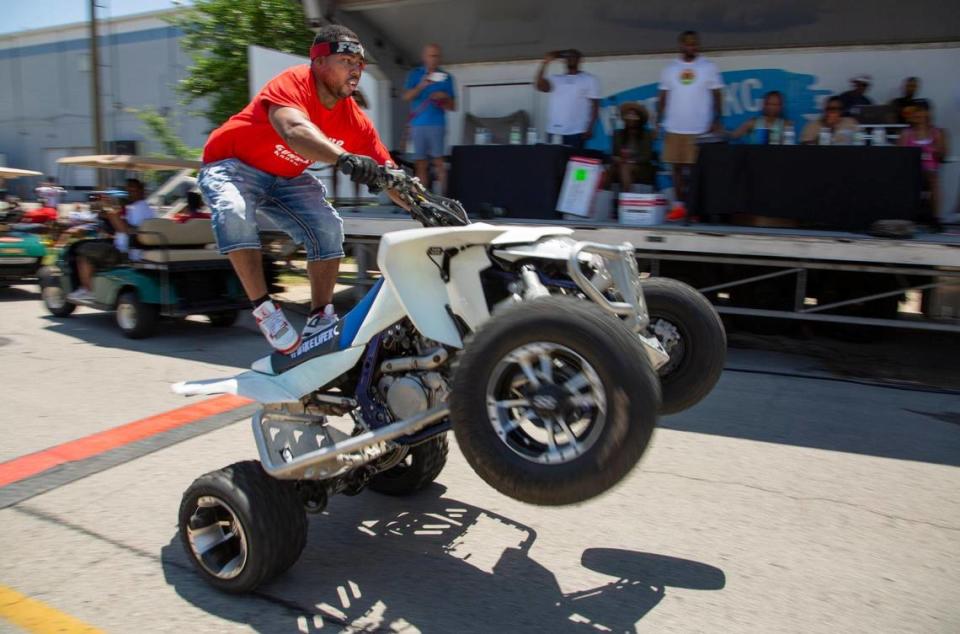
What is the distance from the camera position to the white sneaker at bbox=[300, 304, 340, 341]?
3.28 m

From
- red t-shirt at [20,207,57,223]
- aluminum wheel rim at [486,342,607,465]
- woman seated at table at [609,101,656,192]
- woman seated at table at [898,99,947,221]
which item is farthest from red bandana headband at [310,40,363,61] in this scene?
red t-shirt at [20,207,57,223]

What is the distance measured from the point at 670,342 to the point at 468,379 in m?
1.10

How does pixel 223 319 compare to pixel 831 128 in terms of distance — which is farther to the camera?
pixel 223 319

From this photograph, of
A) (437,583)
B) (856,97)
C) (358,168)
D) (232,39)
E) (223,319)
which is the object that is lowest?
(437,583)

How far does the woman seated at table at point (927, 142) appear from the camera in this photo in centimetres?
776

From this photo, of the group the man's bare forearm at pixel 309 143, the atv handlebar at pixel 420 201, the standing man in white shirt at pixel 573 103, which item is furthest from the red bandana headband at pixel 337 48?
the standing man in white shirt at pixel 573 103

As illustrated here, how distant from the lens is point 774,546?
11.4 feet

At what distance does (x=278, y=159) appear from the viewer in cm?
341

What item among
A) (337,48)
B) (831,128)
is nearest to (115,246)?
(337,48)

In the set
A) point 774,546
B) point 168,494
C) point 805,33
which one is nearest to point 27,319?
point 168,494

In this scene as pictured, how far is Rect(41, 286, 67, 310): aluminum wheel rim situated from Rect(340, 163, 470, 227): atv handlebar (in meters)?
8.21

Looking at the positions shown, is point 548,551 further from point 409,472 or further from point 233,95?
point 233,95

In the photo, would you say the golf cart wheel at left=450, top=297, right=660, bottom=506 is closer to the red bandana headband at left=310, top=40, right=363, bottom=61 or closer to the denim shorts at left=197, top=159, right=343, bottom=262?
the denim shorts at left=197, top=159, right=343, bottom=262

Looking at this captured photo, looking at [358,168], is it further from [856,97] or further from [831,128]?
[856,97]
